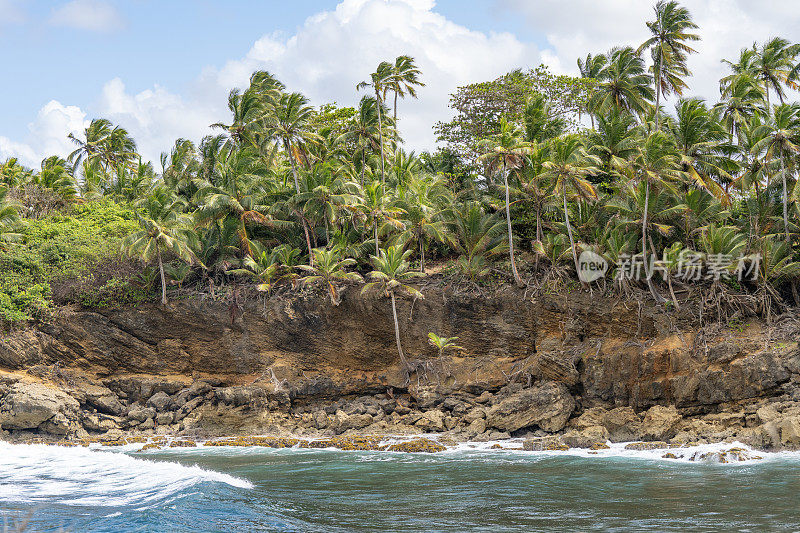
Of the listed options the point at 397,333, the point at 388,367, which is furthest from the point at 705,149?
the point at 388,367

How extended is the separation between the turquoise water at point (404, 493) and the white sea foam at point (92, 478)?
0.04m

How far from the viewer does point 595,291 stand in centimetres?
2836

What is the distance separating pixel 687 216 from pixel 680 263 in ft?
10.1

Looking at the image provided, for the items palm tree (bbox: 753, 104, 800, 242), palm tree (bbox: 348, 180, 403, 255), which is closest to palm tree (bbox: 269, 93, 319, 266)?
palm tree (bbox: 348, 180, 403, 255)

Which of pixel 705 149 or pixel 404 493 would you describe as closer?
pixel 404 493

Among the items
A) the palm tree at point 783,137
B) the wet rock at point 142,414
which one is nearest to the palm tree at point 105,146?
the wet rock at point 142,414

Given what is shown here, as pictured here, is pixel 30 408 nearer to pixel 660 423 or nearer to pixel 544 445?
pixel 544 445

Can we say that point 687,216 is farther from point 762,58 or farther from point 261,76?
point 261,76

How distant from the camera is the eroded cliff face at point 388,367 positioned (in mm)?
25109

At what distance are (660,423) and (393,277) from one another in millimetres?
12399

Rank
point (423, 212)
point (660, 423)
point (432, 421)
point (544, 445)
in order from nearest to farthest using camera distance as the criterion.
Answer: point (544, 445)
point (660, 423)
point (432, 421)
point (423, 212)

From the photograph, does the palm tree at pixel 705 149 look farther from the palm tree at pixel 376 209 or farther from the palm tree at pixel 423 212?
the palm tree at pixel 376 209

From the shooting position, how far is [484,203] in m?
32.3

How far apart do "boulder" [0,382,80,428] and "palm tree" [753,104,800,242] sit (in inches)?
1226
